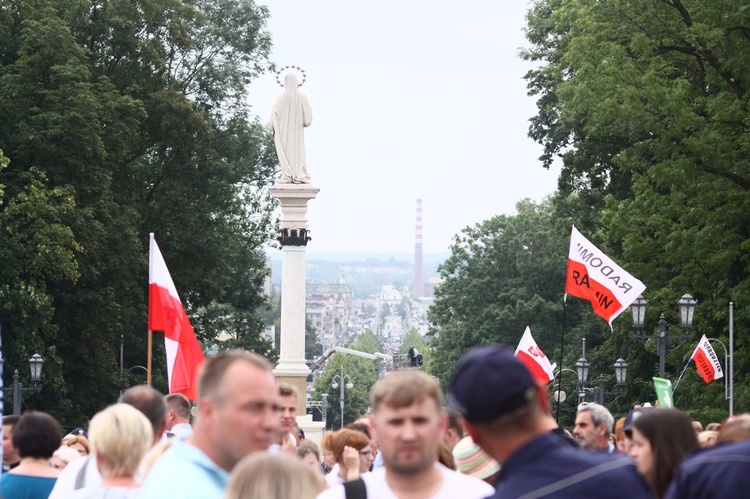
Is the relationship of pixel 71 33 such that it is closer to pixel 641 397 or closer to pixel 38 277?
pixel 38 277

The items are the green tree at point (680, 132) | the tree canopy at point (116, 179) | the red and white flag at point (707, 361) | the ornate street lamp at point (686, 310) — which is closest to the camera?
the red and white flag at point (707, 361)

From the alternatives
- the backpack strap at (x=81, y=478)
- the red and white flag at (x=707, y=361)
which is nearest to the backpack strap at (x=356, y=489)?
the backpack strap at (x=81, y=478)

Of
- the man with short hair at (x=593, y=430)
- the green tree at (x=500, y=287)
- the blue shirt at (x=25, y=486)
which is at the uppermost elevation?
the green tree at (x=500, y=287)

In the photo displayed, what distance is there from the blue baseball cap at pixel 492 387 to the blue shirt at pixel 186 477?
86cm

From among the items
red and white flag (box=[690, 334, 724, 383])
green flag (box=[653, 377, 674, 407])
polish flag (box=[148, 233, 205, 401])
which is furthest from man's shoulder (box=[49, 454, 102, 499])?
red and white flag (box=[690, 334, 724, 383])

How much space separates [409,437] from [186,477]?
132 cm

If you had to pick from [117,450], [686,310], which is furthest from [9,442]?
[686,310]

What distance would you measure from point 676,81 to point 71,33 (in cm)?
1684

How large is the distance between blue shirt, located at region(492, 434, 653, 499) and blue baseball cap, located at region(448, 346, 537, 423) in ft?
0.42

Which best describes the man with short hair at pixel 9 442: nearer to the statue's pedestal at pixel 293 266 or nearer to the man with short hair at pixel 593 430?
the man with short hair at pixel 593 430

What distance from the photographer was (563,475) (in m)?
4.32

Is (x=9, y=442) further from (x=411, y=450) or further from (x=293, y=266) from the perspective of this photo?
(x=293, y=266)

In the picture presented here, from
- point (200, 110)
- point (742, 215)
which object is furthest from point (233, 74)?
point (742, 215)

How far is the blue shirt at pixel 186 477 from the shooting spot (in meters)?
4.80
